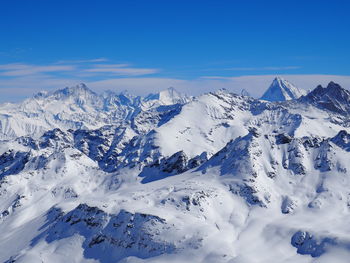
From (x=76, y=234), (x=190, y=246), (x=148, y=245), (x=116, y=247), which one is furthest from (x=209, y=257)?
(x=76, y=234)

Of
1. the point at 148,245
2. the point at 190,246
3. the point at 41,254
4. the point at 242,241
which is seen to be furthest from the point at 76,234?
the point at 242,241

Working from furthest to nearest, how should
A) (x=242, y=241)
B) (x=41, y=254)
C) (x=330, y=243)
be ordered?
1. (x=41, y=254)
2. (x=242, y=241)
3. (x=330, y=243)

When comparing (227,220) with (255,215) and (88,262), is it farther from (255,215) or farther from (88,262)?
(88,262)

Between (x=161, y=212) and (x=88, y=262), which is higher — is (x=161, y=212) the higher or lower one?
the higher one

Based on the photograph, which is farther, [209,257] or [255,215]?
[255,215]

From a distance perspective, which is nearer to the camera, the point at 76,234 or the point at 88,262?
the point at 88,262

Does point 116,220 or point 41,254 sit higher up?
point 116,220

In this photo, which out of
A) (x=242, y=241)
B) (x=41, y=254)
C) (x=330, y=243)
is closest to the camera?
(x=330, y=243)

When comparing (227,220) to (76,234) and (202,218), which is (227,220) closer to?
(202,218)

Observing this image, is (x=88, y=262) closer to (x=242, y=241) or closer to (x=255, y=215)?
(x=242, y=241)
